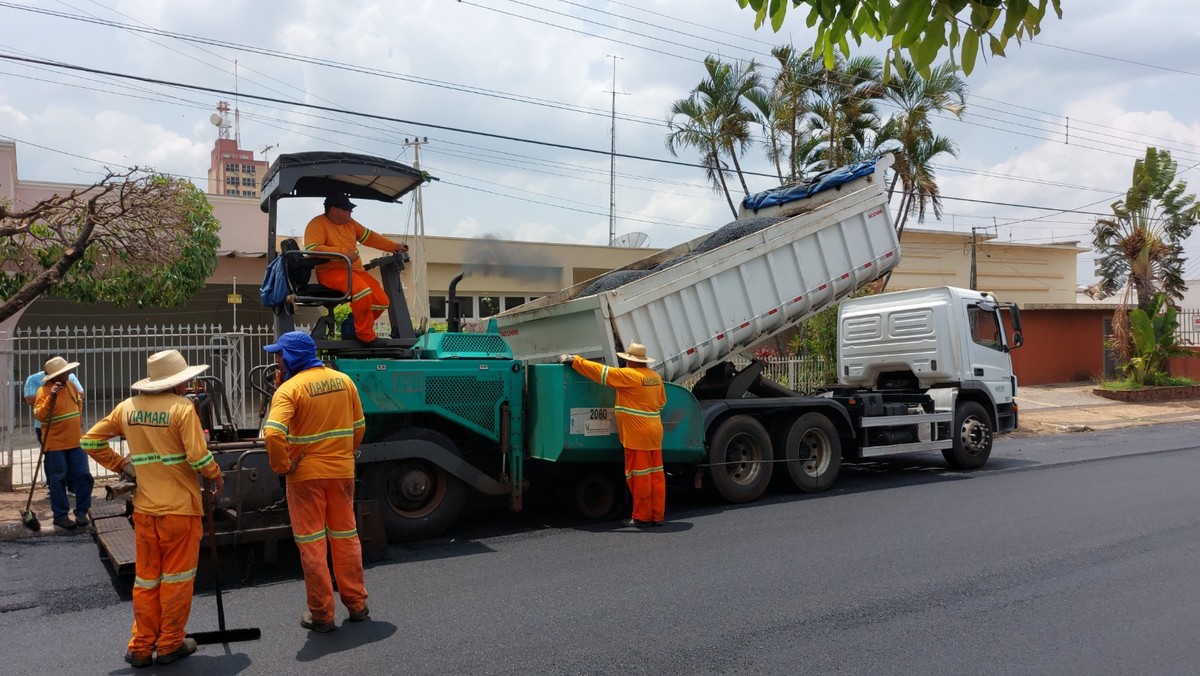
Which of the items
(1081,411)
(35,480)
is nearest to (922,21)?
(35,480)

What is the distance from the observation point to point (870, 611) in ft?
17.4

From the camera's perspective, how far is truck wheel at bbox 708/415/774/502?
8914 mm

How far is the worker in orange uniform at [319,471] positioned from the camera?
5074 millimetres

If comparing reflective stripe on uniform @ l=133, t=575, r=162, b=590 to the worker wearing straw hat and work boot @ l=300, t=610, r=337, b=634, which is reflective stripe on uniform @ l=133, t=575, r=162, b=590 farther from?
the worker wearing straw hat

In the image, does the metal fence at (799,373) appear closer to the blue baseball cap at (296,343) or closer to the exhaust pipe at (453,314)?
the exhaust pipe at (453,314)

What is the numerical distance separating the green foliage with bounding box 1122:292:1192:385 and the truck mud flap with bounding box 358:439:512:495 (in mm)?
19077

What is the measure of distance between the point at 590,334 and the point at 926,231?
20482 mm

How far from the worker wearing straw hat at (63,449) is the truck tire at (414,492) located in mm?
2976

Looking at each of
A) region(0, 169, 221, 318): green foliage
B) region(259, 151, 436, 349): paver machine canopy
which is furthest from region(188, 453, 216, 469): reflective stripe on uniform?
region(0, 169, 221, 318): green foliage

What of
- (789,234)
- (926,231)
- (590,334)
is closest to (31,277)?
(590,334)

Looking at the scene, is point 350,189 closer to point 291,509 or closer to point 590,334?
point 590,334

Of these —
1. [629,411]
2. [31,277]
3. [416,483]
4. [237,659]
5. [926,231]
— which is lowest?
[237,659]

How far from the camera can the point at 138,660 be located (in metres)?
4.60

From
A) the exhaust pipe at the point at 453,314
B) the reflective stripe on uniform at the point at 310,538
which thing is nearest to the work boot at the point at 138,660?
the reflective stripe on uniform at the point at 310,538
